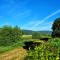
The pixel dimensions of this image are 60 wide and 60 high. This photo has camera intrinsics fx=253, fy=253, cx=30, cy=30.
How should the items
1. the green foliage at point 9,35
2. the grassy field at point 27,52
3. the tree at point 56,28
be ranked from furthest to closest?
the green foliage at point 9,35, the tree at point 56,28, the grassy field at point 27,52

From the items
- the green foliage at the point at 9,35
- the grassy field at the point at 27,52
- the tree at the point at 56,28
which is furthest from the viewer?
the green foliage at the point at 9,35

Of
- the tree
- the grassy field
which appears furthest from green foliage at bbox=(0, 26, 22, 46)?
the tree

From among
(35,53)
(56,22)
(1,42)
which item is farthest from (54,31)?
(35,53)

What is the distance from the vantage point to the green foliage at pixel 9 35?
136ft

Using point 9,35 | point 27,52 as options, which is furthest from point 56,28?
point 27,52

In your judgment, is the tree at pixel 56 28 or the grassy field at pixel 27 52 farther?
the tree at pixel 56 28

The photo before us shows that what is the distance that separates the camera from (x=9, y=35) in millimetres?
43500

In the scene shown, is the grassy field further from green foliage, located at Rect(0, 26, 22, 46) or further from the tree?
the tree

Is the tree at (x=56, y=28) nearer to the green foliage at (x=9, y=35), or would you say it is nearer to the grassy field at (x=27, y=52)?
the grassy field at (x=27, y=52)

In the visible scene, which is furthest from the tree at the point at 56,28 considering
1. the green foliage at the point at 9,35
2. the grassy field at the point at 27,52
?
the green foliage at the point at 9,35

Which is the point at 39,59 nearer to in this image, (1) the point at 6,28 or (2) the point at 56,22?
(2) the point at 56,22

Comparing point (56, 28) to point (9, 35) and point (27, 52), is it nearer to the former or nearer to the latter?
point (9, 35)

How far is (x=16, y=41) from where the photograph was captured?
44.7 m

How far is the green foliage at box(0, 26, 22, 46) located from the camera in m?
41.6
